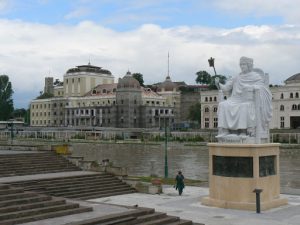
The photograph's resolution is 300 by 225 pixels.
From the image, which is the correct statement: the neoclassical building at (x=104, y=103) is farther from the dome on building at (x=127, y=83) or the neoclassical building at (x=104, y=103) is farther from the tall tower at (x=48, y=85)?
the tall tower at (x=48, y=85)

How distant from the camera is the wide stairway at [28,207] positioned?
1577 centimetres

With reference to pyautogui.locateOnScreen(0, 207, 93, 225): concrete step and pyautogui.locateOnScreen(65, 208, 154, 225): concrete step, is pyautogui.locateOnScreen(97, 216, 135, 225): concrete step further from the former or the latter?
pyautogui.locateOnScreen(0, 207, 93, 225): concrete step

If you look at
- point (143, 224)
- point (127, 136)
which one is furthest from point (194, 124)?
point (143, 224)

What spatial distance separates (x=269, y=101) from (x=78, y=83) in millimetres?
131864

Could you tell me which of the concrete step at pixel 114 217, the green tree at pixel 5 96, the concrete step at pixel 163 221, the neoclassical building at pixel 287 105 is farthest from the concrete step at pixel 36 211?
the green tree at pixel 5 96

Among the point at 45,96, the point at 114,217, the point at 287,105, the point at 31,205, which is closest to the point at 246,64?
the point at 114,217

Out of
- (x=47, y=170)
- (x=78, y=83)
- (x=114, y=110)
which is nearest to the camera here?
(x=47, y=170)

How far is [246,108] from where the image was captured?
22031 millimetres

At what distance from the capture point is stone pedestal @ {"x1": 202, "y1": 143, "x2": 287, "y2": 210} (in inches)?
835

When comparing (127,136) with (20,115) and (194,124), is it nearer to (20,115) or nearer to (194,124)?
(194,124)

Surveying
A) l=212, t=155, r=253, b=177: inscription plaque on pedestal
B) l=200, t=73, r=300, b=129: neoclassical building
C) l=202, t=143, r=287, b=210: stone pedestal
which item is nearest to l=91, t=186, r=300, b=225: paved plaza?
l=202, t=143, r=287, b=210: stone pedestal

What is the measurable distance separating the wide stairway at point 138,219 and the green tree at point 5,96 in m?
115

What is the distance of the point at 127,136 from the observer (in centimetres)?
11275

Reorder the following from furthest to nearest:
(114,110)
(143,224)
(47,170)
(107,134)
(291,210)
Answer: (114,110) → (107,134) → (47,170) → (291,210) → (143,224)
